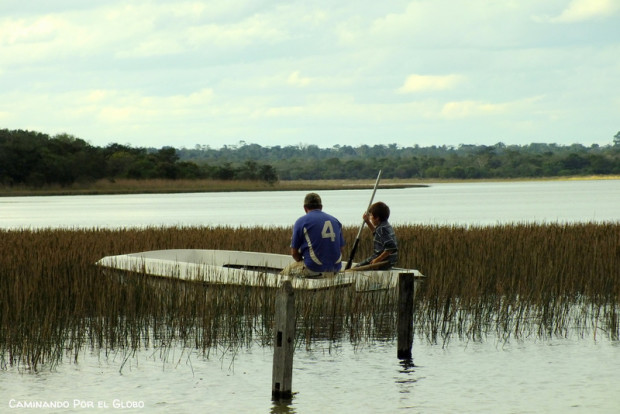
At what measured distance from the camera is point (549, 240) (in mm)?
18094

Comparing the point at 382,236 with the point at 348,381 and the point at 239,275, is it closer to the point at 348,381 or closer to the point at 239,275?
the point at 239,275

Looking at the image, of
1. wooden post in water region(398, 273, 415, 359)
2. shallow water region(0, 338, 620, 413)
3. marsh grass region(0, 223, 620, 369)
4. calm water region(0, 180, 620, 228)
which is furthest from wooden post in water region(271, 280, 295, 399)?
calm water region(0, 180, 620, 228)

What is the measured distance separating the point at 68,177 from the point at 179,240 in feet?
225

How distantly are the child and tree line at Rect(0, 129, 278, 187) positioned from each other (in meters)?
70.6

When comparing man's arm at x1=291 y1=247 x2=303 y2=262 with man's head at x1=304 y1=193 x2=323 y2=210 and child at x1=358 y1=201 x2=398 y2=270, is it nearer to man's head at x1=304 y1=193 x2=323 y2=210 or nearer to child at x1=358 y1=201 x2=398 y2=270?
man's head at x1=304 y1=193 x2=323 y2=210

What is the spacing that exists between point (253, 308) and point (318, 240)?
1336 millimetres

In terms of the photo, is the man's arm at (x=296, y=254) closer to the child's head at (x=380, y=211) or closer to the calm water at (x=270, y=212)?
the child's head at (x=380, y=211)

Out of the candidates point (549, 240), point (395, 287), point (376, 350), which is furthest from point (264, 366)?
point (549, 240)

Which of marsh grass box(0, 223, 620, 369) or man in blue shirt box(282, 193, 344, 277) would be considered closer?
marsh grass box(0, 223, 620, 369)

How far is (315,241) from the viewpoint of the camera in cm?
1119

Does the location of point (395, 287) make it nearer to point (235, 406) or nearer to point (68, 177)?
point (235, 406)

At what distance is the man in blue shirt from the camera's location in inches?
431

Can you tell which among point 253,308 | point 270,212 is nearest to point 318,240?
point 253,308

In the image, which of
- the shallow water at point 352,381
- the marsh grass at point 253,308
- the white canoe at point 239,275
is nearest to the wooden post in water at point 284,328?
the shallow water at point 352,381
